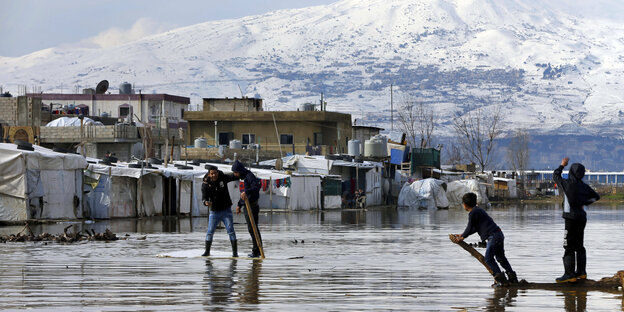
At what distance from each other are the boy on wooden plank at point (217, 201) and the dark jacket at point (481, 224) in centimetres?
514

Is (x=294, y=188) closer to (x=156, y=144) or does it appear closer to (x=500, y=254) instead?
(x=156, y=144)

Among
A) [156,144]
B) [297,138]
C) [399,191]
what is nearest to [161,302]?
[156,144]

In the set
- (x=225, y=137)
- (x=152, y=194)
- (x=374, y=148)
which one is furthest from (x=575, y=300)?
(x=225, y=137)

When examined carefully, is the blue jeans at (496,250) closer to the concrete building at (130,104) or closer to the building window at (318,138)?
the building window at (318,138)

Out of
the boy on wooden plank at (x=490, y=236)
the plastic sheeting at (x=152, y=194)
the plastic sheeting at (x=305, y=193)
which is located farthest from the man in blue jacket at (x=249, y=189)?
the plastic sheeting at (x=305, y=193)

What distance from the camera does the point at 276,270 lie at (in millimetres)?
14359

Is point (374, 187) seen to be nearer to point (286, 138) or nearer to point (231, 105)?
point (286, 138)

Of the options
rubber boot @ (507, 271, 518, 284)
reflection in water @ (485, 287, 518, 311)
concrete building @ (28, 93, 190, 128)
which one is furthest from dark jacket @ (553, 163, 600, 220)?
concrete building @ (28, 93, 190, 128)

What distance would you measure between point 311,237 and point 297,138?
156 ft

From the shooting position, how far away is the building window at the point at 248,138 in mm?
71181

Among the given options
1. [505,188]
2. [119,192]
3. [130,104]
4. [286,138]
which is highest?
[130,104]

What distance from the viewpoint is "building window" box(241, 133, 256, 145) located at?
2802 inches

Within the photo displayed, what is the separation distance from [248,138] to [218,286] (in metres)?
59.5

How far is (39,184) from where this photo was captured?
100ft
